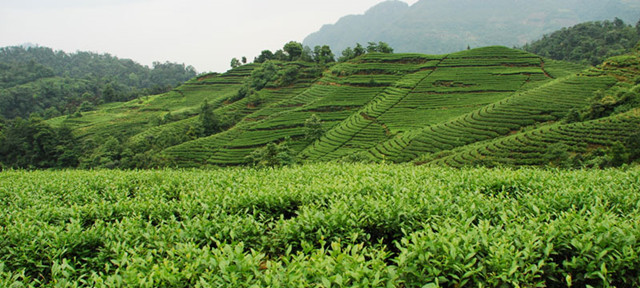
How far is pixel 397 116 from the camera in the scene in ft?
136

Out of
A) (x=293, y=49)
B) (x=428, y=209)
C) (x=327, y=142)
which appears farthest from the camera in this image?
(x=293, y=49)

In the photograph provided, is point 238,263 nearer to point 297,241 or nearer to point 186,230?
point 297,241

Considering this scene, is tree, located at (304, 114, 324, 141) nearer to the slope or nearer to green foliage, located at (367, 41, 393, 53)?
the slope

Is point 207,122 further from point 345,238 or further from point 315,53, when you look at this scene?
point 345,238

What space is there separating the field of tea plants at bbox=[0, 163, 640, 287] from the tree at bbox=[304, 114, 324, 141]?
31.8 meters

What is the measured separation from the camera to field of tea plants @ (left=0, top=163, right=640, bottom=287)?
3.33m

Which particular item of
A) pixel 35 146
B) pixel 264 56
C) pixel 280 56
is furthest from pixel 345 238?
pixel 264 56

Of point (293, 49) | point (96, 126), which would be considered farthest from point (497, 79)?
point (96, 126)

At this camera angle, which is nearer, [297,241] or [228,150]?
[297,241]

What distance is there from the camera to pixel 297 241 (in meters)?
4.68

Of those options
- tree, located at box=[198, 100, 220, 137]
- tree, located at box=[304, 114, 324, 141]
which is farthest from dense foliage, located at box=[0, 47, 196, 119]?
tree, located at box=[304, 114, 324, 141]

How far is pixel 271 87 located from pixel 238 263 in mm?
58841

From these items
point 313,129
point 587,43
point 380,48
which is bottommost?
point 313,129

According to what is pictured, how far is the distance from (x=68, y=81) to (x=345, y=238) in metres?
126
